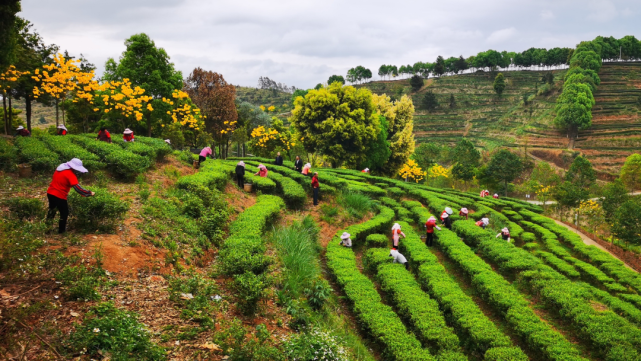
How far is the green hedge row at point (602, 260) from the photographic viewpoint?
16.5m

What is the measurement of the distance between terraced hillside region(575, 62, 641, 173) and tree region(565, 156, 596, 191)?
2438 centimetres

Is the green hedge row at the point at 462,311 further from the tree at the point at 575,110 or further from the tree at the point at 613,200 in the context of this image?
the tree at the point at 575,110

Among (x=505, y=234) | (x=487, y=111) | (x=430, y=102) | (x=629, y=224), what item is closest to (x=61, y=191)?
(x=505, y=234)

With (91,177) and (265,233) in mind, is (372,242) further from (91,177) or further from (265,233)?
(91,177)

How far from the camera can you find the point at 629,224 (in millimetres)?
24359

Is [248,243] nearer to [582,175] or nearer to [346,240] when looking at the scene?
[346,240]

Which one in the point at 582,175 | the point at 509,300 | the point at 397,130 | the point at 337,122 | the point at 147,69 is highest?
the point at 147,69

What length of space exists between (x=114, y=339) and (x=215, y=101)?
92.8 ft

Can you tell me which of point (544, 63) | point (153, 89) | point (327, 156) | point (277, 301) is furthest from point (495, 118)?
point (277, 301)

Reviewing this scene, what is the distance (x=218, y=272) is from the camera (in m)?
8.88

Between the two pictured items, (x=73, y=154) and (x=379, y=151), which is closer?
(x=73, y=154)

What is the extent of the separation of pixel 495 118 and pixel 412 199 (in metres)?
65.0

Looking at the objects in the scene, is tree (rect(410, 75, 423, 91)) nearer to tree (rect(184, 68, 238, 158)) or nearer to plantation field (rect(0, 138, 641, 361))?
tree (rect(184, 68, 238, 158))

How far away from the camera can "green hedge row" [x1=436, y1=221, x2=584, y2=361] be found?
895 cm
